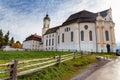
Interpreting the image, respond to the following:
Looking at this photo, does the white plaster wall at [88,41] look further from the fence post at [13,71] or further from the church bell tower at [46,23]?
the fence post at [13,71]

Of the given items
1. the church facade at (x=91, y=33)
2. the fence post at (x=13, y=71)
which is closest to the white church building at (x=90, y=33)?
the church facade at (x=91, y=33)

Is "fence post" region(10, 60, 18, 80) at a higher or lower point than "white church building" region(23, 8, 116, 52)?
lower

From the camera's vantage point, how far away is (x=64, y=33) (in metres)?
52.3

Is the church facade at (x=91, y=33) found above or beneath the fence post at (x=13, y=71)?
above

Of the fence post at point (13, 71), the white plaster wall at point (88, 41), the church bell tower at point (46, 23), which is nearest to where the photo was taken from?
the fence post at point (13, 71)

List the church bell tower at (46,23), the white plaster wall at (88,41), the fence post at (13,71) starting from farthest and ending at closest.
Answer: the church bell tower at (46,23), the white plaster wall at (88,41), the fence post at (13,71)

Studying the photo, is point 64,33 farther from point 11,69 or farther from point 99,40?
point 11,69

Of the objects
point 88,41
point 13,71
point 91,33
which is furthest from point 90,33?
point 13,71

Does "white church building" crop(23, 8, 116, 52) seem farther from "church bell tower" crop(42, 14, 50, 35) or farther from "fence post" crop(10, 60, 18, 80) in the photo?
"fence post" crop(10, 60, 18, 80)

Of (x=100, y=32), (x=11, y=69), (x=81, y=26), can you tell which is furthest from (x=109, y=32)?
(x=11, y=69)

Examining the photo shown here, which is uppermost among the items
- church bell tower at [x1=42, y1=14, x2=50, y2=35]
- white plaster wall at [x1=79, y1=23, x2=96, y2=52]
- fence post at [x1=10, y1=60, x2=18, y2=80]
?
church bell tower at [x1=42, y1=14, x2=50, y2=35]

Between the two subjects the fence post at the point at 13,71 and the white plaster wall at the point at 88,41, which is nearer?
the fence post at the point at 13,71

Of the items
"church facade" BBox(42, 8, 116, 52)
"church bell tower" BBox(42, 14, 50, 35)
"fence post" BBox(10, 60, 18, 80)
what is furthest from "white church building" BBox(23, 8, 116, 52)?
"fence post" BBox(10, 60, 18, 80)

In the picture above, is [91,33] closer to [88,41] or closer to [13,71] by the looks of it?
[88,41]
